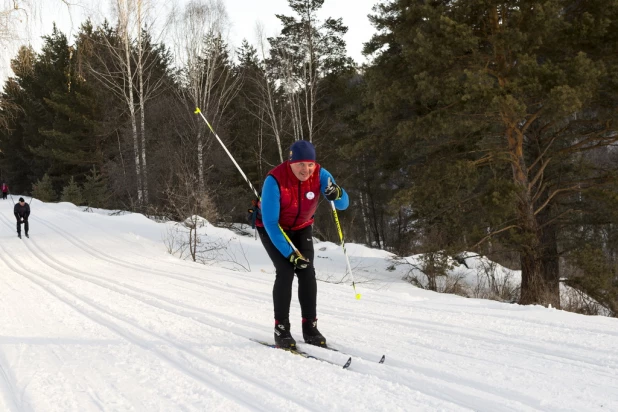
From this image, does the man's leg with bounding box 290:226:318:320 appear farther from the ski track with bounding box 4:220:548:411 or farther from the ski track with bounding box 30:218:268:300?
the ski track with bounding box 30:218:268:300

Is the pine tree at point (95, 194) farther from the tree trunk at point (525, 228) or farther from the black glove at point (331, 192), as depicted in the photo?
the black glove at point (331, 192)

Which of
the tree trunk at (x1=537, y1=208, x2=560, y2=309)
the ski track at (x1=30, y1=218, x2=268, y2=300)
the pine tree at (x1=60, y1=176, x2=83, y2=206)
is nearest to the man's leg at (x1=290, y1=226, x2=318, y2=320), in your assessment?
the ski track at (x1=30, y1=218, x2=268, y2=300)

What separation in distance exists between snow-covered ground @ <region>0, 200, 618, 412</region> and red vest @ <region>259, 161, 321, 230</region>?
105 centimetres

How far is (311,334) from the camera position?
429 cm

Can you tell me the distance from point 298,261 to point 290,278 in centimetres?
26

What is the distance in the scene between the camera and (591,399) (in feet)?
9.77

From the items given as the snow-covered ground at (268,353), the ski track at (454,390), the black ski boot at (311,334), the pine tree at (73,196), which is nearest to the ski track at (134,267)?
the snow-covered ground at (268,353)

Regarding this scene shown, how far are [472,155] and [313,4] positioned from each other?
13.6 metres

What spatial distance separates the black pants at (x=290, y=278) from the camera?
13.6ft

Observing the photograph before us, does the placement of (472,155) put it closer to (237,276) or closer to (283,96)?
(237,276)

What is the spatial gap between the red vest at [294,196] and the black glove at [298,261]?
1.08ft

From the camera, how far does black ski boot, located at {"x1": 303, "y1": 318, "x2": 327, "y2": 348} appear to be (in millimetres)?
4238

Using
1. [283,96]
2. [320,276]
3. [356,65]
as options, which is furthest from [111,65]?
[320,276]

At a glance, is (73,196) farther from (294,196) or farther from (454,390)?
(454,390)
